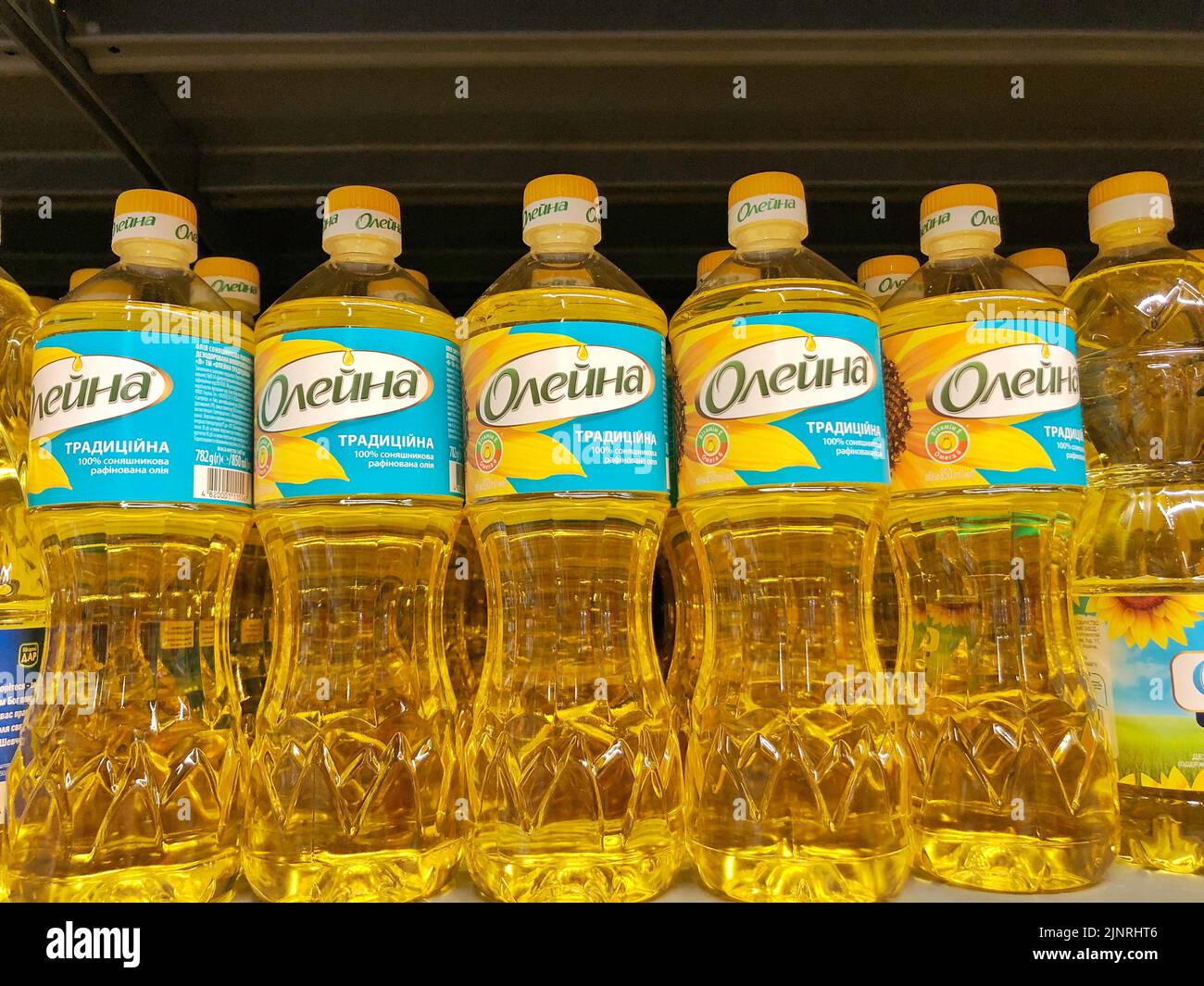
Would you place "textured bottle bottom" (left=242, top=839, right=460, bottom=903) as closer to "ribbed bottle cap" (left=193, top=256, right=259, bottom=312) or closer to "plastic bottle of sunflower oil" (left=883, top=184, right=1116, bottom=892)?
"plastic bottle of sunflower oil" (left=883, top=184, right=1116, bottom=892)

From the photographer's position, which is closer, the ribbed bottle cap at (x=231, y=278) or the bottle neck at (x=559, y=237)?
the bottle neck at (x=559, y=237)

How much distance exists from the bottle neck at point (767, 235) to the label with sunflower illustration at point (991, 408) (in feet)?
0.62

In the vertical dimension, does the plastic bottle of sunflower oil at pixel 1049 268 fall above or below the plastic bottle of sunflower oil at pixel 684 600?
above

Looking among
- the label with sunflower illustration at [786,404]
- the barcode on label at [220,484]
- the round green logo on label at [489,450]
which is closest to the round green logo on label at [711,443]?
the label with sunflower illustration at [786,404]

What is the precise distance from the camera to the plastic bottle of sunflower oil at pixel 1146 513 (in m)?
0.90

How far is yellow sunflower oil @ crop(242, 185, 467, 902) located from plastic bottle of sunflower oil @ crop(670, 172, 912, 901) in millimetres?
280

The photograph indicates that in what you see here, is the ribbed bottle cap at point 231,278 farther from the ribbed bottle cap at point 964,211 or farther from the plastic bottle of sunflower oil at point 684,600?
the ribbed bottle cap at point 964,211

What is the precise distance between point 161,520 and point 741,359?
2.16ft

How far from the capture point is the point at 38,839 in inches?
32.8

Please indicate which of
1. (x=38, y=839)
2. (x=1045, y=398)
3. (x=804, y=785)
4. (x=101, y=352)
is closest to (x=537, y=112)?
(x=101, y=352)

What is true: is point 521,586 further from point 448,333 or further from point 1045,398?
point 1045,398

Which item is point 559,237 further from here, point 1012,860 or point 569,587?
point 1012,860

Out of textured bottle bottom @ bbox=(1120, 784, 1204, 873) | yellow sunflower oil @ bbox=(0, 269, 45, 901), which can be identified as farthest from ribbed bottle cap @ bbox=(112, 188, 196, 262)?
textured bottle bottom @ bbox=(1120, 784, 1204, 873)

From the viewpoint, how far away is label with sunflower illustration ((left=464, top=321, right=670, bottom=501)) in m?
0.82
